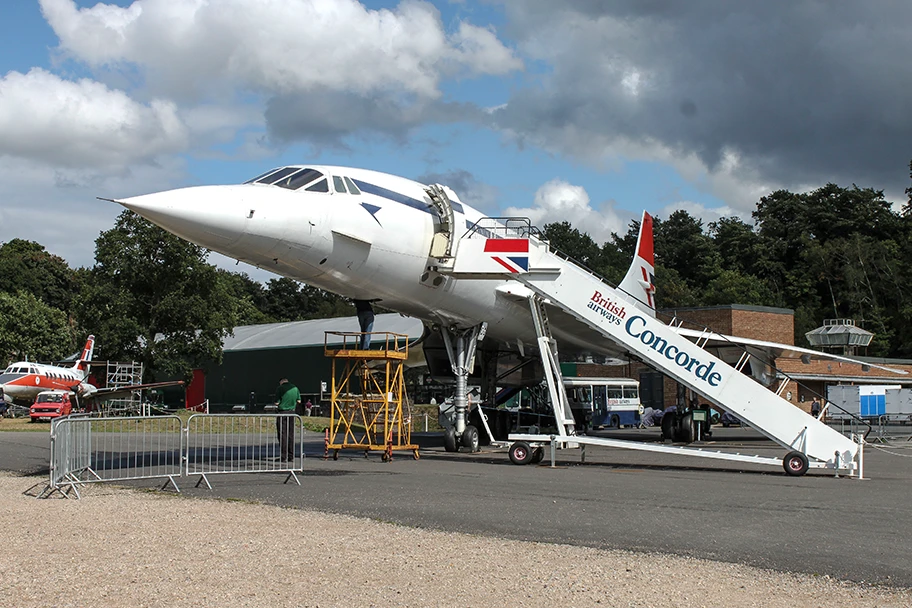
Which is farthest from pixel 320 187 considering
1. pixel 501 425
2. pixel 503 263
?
pixel 501 425

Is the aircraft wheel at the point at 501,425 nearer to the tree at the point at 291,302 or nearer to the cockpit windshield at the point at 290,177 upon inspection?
the cockpit windshield at the point at 290,177

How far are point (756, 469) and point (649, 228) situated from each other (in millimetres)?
12257

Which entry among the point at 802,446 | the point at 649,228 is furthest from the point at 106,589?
the point at 649,228

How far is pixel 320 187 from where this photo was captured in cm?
1383

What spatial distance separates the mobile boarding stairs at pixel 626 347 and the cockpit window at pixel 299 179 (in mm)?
2855

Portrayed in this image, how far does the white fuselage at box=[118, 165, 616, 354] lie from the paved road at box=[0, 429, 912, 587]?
3.01 m

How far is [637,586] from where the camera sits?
223 inches

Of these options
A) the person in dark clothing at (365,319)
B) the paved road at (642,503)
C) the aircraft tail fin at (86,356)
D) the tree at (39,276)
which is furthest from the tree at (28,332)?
the person in dark clothing at (365,319)

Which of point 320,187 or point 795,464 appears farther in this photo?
point 795,464

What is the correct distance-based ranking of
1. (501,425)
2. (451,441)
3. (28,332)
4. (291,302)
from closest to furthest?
(451,441), (501,425), (28,332), (291,302)

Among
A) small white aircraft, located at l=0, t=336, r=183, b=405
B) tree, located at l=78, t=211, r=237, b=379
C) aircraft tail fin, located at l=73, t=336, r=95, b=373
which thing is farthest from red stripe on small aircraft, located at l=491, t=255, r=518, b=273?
aircraft tail fin, located at l=73, t=336, r=95, b=373

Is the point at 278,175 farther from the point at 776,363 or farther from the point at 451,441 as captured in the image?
the point at 776,363

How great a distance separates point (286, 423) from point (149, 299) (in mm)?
31232

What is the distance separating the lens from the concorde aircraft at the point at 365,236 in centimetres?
1218
